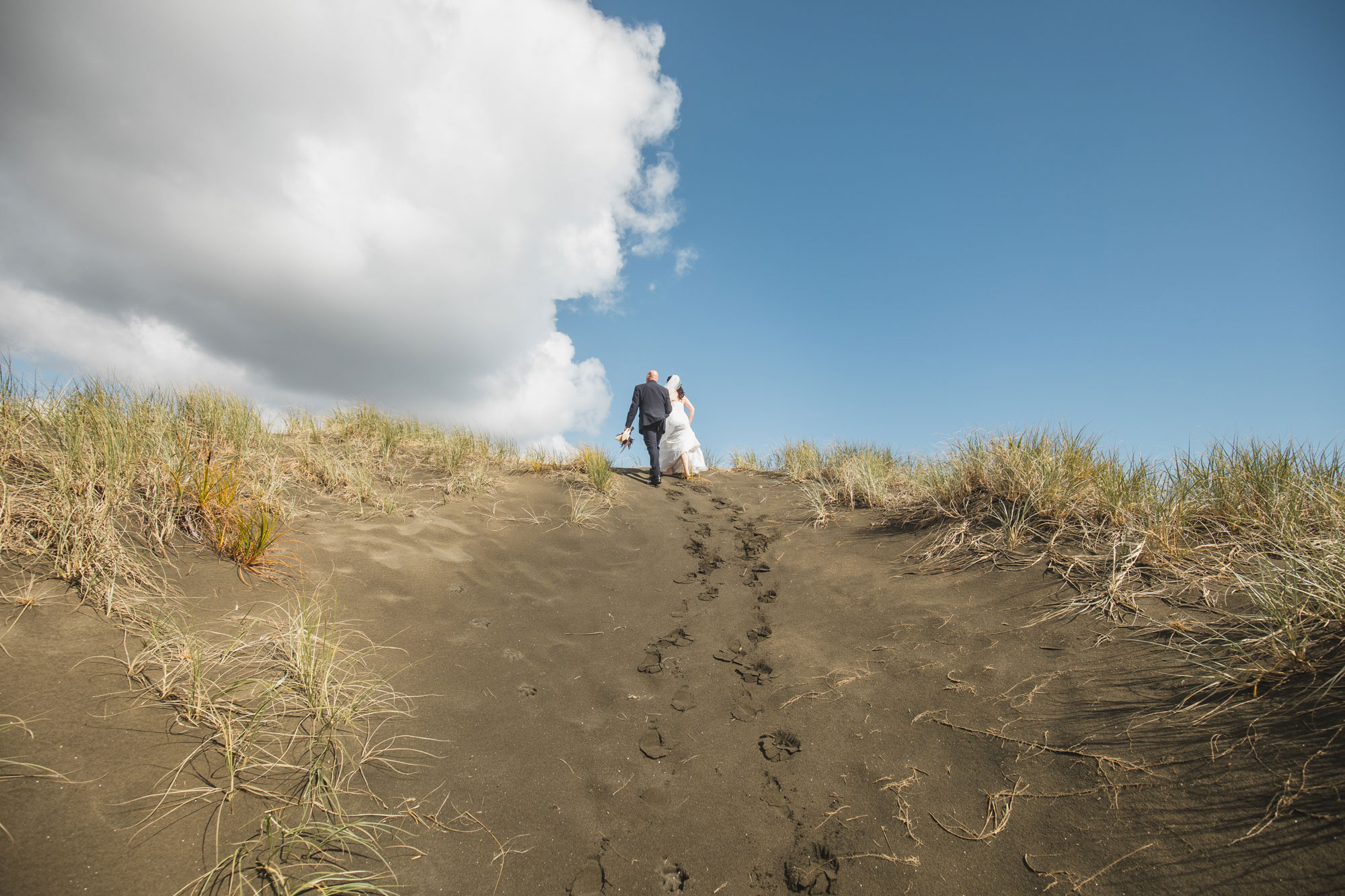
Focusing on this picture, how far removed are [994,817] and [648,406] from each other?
24.7 feet

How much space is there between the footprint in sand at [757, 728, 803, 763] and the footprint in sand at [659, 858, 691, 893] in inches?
32.7

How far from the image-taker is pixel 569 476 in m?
8.48

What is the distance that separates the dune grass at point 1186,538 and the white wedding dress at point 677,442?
4.46 m

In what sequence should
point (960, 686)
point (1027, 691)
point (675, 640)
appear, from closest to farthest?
point (1027, 691)
point (960, 686)
point (675, 640)

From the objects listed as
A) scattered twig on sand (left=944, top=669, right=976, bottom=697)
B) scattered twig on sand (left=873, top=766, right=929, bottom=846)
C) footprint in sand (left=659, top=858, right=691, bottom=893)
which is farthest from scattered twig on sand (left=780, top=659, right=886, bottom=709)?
footprint in sand (left=659, top=858, right=691, bottom=893)

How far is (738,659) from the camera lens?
415 cm

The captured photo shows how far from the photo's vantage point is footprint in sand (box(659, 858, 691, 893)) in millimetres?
2350

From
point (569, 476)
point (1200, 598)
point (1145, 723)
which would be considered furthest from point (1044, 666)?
point (569, 476)

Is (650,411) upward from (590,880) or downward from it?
upward

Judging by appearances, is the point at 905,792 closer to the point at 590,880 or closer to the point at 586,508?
the point at 590,880

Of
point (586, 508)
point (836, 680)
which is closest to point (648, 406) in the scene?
point (586, 508)

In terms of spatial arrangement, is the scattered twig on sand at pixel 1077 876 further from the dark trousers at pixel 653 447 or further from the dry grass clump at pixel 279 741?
the dark trousers at pixel 653 447

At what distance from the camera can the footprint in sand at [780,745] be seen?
3.06 metres

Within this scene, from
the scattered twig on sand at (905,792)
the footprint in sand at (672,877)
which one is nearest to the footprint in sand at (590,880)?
the footprint in sand at (672,877)
